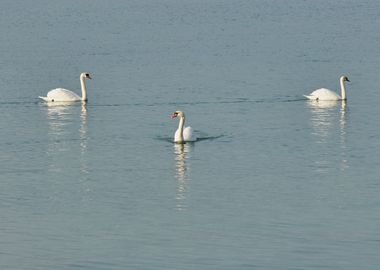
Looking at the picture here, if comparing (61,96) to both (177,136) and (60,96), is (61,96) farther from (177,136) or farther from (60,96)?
(177,136)

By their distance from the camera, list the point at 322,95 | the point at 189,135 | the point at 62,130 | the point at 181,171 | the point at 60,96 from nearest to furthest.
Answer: the point at 181,171, the point at 189,135, the point at 62,130, the point at 322,95, the point at 60,96

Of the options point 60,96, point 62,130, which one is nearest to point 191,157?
point 62,130

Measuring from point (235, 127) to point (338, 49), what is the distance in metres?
33.0

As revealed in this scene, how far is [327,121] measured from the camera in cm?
5156

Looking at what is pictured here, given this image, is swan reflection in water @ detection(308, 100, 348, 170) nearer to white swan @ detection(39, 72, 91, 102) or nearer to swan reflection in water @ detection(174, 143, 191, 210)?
swan reflection in water @ detection(174, 143, 191, 210)

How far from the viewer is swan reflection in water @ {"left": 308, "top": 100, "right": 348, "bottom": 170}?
44794 mm

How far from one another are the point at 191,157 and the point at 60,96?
50.5 feet

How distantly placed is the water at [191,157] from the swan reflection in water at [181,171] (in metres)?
0.07

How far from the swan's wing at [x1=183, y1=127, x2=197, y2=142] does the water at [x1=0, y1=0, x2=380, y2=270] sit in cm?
57

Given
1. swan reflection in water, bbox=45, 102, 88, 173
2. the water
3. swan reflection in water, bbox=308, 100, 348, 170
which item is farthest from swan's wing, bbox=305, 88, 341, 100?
swan reflection in water, bbox=45, 102, 88, 173

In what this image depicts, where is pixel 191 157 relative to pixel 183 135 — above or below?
below

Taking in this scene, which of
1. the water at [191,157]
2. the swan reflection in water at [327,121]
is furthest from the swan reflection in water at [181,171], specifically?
the swan reflection in water at [327,121]

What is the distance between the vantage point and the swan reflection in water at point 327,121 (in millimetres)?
44794

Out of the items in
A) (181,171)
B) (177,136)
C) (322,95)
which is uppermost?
(322,95)
